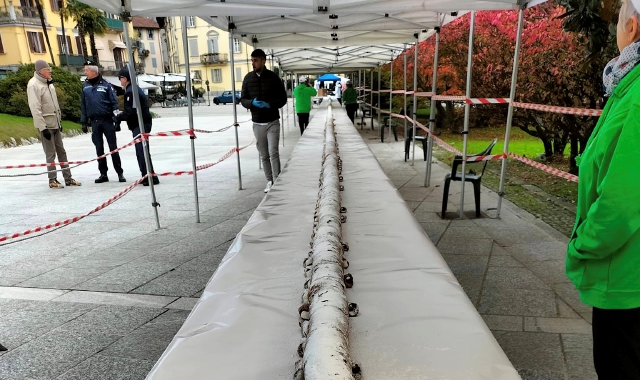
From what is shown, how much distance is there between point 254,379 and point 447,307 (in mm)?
730

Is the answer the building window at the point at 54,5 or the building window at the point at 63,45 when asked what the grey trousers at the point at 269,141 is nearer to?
the building window at the point at 63,45

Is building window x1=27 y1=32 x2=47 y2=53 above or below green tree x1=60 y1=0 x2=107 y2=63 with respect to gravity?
below

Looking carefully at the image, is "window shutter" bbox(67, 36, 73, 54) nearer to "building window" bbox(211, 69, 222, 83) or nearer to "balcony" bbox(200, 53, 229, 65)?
"balcony" bbox(200, 53, 229, 65)

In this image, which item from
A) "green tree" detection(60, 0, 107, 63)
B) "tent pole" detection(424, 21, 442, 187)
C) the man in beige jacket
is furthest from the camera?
"green tree" detection(60, 0, 107, 63)

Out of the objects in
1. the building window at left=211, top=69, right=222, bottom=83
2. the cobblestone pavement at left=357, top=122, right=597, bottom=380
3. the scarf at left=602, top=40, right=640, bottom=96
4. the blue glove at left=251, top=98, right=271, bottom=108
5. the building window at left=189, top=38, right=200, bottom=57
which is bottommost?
the cobblestone pavement at left=357, top=122, right=597, bottom=380

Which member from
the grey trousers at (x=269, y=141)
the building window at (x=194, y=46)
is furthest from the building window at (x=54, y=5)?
the grey trousers at (x=269, y=141)

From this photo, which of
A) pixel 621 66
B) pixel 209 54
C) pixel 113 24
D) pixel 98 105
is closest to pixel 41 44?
pixel 113 24

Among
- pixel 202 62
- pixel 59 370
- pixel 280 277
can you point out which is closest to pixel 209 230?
pixel 59 370

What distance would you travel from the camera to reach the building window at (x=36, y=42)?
36.9 m

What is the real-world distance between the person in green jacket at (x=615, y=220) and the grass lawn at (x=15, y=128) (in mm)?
15801

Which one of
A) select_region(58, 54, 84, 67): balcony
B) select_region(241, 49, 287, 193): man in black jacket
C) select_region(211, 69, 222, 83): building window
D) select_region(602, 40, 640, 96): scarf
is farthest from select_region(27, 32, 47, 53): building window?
select_region(602, 40, 640, 96): scarf

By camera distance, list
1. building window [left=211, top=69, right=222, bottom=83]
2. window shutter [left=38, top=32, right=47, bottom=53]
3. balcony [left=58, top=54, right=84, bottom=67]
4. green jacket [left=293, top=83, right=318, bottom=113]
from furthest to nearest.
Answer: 1. building window [left=211, top=69, right=222, bottom=83]
2. balcony [left=58, top=54, right=84, bottom=67]
3. window shutter [left=38, top=32, right=47, bottom=53]
4. green jacket [left=293, top=83, right=318, bottom=113]

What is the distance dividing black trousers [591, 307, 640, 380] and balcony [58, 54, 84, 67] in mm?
47654

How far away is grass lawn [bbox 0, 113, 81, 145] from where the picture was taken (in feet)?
44.1
